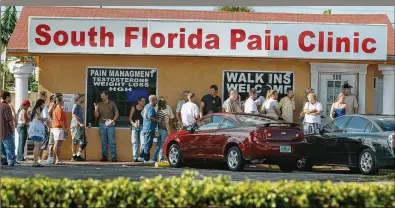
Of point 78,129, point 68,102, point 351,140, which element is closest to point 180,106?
point 78,129

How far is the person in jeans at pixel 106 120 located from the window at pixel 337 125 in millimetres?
6246

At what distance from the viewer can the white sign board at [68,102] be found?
1956 centimetres

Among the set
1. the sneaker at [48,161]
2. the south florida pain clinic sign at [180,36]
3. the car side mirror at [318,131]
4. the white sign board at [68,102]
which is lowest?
the sneaker at [48,161]

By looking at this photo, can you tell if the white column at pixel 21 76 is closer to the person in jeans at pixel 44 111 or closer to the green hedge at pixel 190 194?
the person in jeans at pixel 44 111

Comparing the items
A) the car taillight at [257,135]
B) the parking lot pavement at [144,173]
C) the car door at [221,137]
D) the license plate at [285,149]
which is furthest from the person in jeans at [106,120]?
the license plate at [285,149]

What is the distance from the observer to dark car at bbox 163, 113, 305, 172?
52.1 ft

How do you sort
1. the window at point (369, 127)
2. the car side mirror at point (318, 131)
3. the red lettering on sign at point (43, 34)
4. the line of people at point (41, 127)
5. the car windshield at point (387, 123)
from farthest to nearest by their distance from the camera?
the red lettering on sign at point (43, 34)
the line of people at point (41, 127)
the car side mirror at point (318, 131)
the window at point (369, 127)
the car windshield at point (387, 123)

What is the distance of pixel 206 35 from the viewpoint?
62.5 ft

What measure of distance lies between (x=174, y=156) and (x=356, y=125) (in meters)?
4.13

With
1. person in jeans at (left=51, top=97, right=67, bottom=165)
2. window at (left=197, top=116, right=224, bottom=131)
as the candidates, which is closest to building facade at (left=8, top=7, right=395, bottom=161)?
person in jeans at (left=51, top=97, right=67, bottom=165)

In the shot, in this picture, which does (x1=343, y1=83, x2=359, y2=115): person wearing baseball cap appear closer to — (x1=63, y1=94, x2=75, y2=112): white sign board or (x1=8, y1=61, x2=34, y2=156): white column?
(x1=63, y1=94, x2=75, y2=112): white sign board

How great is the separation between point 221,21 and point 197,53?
31.4 inches

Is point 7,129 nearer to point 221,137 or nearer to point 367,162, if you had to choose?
point 221,137

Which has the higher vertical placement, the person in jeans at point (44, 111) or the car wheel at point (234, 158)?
the person in jeans at point (44, 111)
